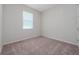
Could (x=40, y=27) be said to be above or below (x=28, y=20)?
below

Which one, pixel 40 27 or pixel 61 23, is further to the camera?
pixel 61 23

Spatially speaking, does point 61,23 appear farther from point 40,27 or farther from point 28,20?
point 28,20

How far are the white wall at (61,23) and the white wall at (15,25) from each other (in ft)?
0.90

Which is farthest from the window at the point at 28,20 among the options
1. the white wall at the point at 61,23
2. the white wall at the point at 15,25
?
the white wall at the point at 61,23

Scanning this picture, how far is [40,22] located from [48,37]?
659mm

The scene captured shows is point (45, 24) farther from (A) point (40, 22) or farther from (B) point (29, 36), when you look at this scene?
(B) point (29, 36)

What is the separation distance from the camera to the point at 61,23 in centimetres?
244

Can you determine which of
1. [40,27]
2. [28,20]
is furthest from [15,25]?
[40,27]

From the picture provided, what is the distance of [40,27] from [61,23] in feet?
2.89

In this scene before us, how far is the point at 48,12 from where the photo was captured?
2246mm

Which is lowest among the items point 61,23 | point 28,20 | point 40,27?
point 40,27

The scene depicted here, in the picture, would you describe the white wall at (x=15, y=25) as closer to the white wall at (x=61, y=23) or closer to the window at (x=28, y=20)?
the window at (x=28, y=20)

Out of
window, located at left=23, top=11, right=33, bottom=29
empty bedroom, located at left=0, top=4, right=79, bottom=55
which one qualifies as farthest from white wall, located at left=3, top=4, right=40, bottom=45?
window, located at left=23, top=11, right=33, bottom=29
